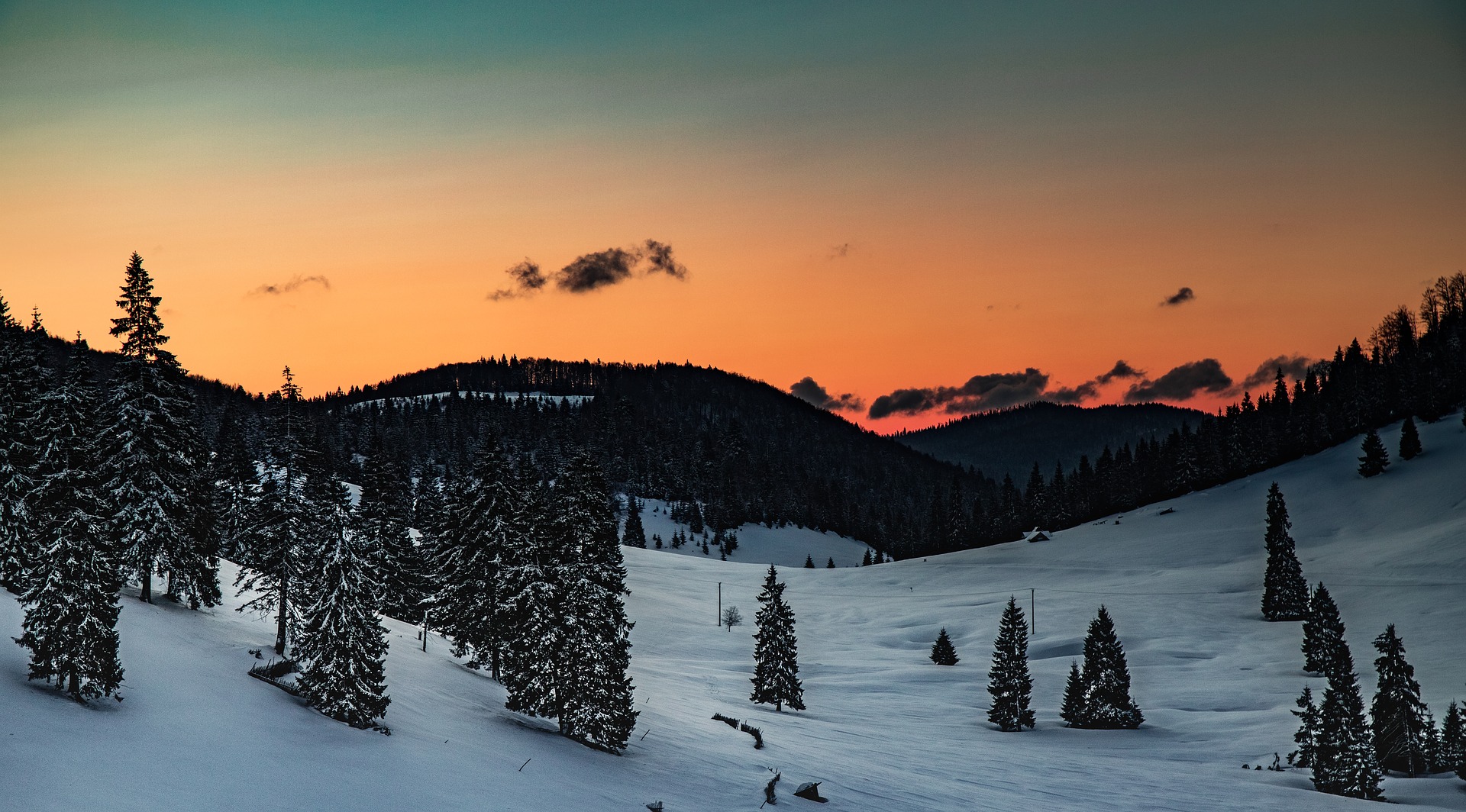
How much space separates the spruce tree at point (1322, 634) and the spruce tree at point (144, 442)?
7188 centimetres

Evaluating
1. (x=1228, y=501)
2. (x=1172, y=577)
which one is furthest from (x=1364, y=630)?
(x=1228, y=501)

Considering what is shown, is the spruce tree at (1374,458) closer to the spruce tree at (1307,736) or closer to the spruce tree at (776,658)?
the spruce tree at (1307,736)

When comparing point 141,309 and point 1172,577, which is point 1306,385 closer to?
point 1172,577

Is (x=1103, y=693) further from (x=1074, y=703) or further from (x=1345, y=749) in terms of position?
(x=1345, y=749)

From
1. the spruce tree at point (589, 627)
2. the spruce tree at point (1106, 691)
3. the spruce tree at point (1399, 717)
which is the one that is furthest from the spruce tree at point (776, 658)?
the spruce tree at point (1399, 717)

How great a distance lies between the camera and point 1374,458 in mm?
127812

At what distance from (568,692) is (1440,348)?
17699 cm

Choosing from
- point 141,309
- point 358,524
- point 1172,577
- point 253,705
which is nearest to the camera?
point 253,705

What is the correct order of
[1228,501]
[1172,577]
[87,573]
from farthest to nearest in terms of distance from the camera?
[1228,501], [1172,577], [87,573]

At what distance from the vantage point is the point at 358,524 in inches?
1335

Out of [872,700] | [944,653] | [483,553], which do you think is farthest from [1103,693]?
[483,553]

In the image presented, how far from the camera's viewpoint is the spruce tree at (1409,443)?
12825 cm

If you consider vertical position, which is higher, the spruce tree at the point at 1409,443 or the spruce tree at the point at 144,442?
the spruce tree at the point at 1409,443

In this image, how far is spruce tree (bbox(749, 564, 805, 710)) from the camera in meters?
59.4
